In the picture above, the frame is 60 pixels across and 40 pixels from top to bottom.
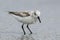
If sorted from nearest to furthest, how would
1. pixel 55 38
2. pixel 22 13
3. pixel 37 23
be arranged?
pixel 55 38 → pixel 22 13 → pixel 37 23

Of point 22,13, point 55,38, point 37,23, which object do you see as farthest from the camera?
point 37,23

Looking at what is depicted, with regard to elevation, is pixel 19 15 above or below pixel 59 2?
above

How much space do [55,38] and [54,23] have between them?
5.44ft

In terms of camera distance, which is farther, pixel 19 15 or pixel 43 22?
pixel 43 22

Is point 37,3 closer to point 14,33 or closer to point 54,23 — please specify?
point 54,23

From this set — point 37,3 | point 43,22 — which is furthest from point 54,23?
point 37,3

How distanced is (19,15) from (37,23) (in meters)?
1.15

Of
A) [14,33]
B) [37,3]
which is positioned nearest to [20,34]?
[14,33]

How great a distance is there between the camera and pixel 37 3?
1416 centimetres

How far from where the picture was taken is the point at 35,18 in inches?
396

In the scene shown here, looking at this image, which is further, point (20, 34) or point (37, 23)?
point (37, 23)

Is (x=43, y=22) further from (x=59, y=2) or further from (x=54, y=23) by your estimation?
(x=59, y=2)

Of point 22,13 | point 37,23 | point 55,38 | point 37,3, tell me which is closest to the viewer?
point 55,38

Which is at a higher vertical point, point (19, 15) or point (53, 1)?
point (19, 15)
